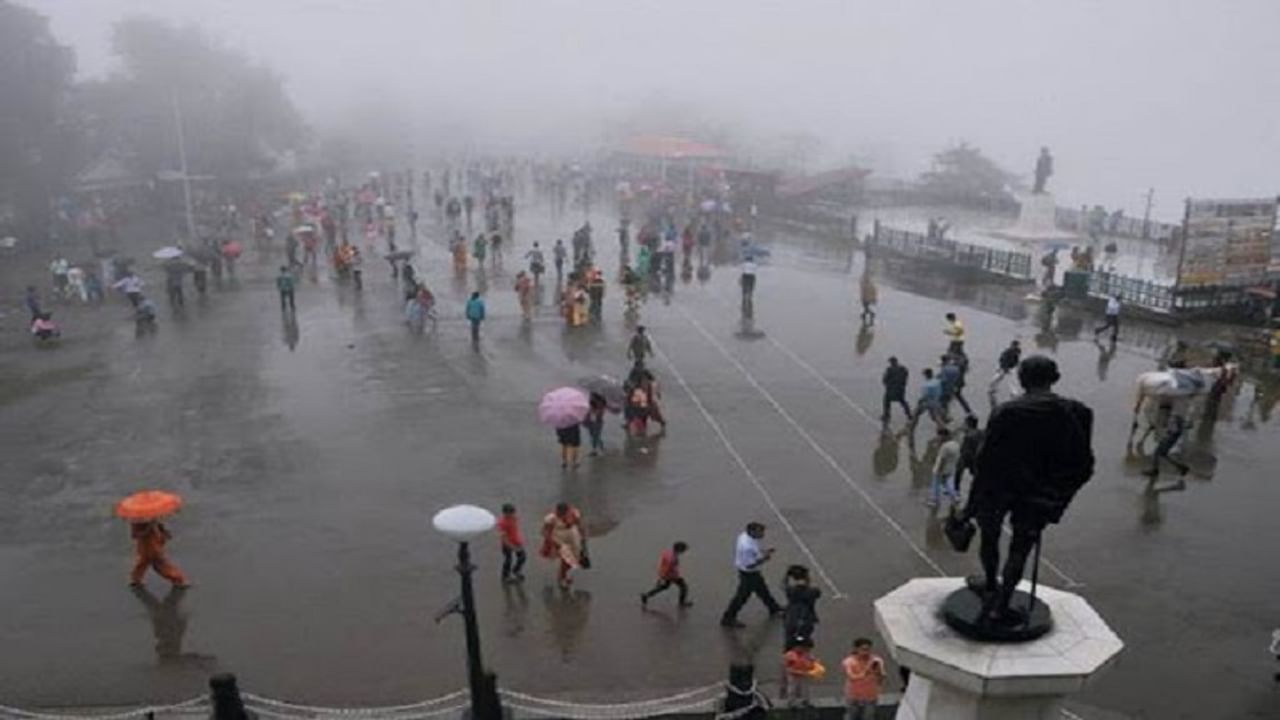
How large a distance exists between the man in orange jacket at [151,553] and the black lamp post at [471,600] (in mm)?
4670

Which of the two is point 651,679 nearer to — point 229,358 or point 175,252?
point 229,358

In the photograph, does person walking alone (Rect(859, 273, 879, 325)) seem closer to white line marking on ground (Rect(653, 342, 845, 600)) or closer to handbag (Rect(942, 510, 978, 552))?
white line marking on ground (Rect(653, 342, 845, 600))

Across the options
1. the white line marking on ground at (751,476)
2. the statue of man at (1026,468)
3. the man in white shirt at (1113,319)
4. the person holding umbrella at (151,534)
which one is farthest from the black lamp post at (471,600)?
the man in white shirt at (1113,319)

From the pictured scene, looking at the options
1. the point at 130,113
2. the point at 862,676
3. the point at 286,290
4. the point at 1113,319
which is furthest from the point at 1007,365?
the point at 130,113

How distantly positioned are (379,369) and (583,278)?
20.1ft

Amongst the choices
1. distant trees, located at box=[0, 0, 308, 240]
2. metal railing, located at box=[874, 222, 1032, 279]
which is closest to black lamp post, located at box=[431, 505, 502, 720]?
metal railing, located at box=[874, 222, 1032, 279]

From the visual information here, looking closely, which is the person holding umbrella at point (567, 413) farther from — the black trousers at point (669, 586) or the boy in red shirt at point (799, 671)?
the boy in red shirt at point (799, 671)

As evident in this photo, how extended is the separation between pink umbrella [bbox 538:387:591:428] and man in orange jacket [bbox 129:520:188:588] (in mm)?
5001

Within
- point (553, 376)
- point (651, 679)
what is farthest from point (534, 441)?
point (651, 679)

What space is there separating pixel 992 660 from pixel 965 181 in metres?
52.1

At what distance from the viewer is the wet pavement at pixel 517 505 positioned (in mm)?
10188

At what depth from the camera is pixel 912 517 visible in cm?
1339

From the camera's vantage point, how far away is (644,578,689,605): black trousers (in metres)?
10.9

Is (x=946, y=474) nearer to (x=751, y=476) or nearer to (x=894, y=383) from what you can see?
(x=751, y=476)
